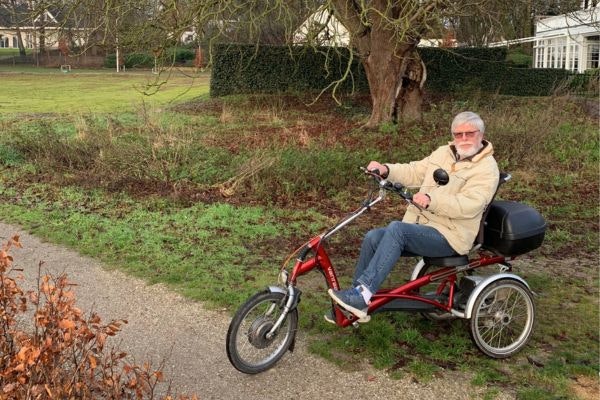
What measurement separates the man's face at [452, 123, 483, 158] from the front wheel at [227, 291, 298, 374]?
146 cm

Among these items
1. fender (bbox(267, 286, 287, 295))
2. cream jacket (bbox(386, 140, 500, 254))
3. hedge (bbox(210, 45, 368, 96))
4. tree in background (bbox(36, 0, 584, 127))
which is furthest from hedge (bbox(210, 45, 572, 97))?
fender (bbox(267, 286, 287, 295))

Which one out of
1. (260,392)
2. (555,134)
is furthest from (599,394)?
(555,134)

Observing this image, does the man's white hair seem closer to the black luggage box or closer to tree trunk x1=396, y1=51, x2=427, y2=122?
the black luggage box

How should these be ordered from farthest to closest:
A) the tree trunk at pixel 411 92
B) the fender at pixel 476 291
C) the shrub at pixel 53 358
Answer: the tree trunk at pixel 411 92 < the fender at pixel 476 291 < the shrub at pixel 53 358

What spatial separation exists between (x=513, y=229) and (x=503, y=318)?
621 mm

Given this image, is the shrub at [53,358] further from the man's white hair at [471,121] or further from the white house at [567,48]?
the white house at [567,48]

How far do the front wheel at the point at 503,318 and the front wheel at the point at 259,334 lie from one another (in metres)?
1.20

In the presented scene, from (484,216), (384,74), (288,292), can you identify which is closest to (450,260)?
(484,216)

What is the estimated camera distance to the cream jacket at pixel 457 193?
3.60 metres

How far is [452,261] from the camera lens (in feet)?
12.5

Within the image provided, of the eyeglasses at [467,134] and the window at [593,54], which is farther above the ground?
the window at [593,54]

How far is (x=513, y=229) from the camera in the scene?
375 cm

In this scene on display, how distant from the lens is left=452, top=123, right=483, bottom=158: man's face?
374 cm

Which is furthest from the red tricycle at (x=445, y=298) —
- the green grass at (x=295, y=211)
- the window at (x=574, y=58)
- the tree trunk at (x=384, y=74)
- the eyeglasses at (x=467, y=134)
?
the window at (x=574, y=58)
